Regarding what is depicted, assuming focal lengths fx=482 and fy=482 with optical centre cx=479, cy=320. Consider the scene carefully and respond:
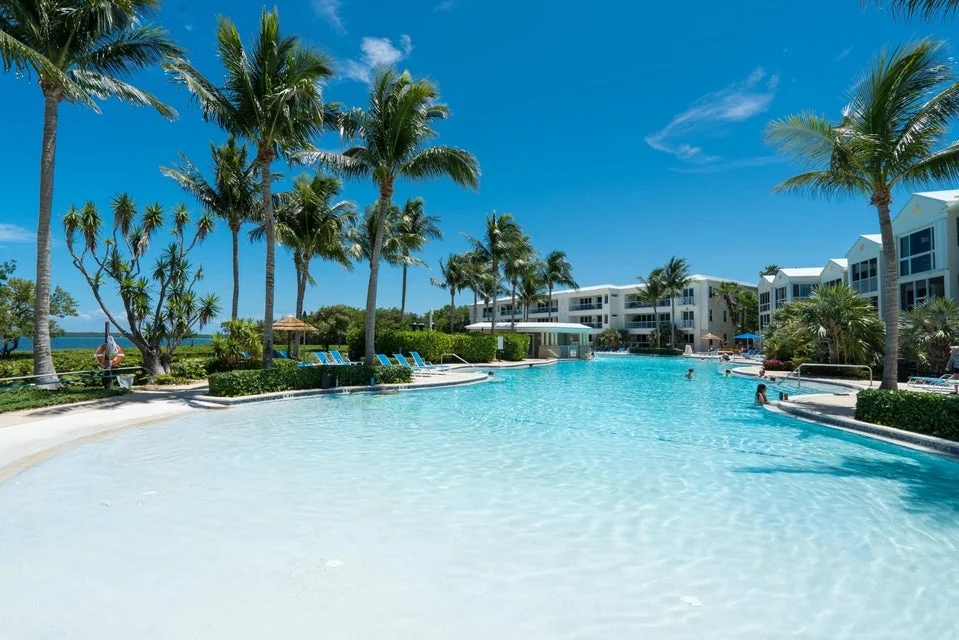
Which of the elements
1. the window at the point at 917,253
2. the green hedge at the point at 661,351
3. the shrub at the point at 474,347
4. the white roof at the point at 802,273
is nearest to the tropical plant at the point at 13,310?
the shrub at the point at 474,347

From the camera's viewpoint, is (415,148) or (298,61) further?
(415,148)

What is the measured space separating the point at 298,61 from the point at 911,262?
2927 centimetres

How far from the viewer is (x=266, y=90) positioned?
1409cm

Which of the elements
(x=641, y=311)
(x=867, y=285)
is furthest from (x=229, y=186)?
(x=641, y=311)

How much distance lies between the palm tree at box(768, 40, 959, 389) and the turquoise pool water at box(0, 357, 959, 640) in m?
6.28

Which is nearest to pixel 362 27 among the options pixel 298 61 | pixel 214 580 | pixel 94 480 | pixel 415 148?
pixel 298 61

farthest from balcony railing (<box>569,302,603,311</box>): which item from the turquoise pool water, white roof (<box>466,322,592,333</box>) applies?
the turquoise pool water

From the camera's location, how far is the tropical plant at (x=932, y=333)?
699 inches

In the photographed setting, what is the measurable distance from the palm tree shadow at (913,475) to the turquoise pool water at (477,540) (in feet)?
0.18

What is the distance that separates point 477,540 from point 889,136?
42.4 ft

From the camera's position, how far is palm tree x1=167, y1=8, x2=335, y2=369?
44.9 feet

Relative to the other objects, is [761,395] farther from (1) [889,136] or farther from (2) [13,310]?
(2) [13,310]

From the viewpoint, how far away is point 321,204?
23.6 meters

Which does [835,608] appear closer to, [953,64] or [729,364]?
[953,64]
